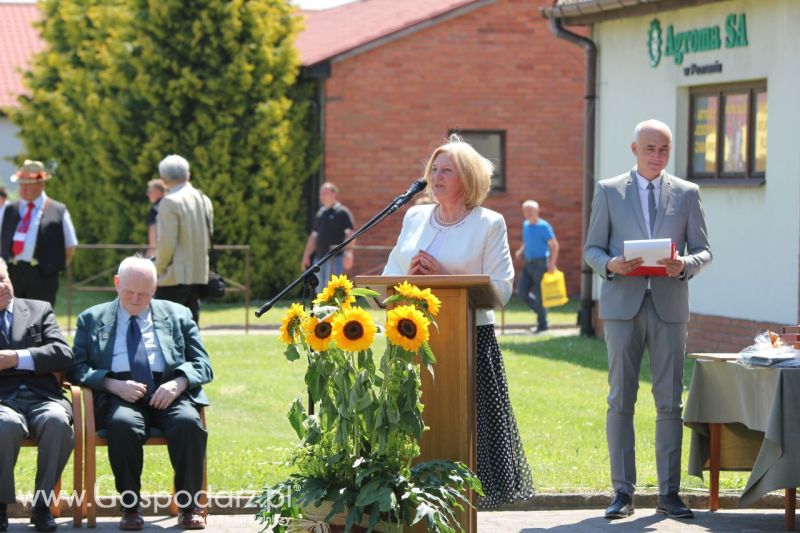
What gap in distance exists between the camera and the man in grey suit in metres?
7.96

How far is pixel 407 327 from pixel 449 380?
1.90 feet

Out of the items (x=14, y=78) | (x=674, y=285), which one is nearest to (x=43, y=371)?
(x=674, y=285)

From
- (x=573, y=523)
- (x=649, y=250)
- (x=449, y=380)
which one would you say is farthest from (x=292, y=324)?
(x=573, y=523)

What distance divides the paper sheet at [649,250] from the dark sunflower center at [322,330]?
6.97 feet

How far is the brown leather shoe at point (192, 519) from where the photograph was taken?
7.73 m

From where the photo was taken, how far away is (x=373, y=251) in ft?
78.8

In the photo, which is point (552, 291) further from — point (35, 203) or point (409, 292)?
point (409, 292)

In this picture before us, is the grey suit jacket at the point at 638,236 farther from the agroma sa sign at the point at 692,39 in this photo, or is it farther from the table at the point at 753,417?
the agroma sa sign at the point at 692,39

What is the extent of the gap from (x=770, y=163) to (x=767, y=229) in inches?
26.9

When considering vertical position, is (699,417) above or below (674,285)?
below

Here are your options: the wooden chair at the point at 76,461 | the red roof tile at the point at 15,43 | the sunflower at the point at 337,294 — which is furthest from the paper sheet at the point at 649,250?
the red roof tile at the point at 15,43

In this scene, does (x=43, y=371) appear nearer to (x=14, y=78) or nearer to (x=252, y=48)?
(x=252, y=48)

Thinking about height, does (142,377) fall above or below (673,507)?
above

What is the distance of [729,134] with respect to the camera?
1617 cm
